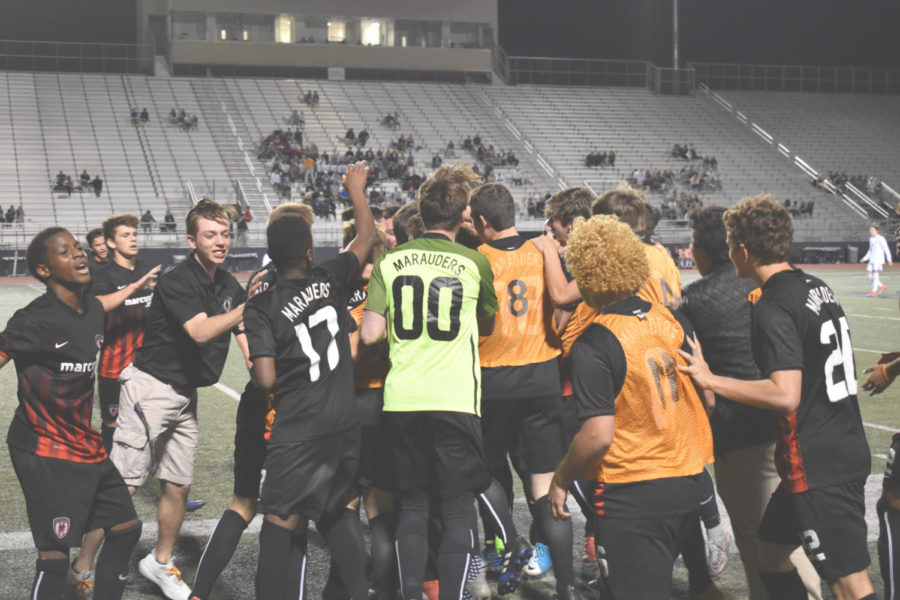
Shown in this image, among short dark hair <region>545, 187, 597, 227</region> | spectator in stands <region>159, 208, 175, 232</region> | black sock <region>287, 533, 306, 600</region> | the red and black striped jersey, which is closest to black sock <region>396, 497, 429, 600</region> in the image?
black sock <region>287, 533, 306, 600</region>

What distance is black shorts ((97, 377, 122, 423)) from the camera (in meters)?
6.95

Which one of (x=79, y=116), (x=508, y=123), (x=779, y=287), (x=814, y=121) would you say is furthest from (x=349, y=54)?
(x=779, y=287)

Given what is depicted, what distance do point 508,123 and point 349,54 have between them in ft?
31.1

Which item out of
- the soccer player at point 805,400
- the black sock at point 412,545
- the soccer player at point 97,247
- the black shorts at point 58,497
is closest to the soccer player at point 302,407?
the black sock at point 412,545

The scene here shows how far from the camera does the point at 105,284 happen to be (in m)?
6.60

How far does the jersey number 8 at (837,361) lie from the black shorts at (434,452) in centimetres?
153

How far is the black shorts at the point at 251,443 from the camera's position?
14.8 ft

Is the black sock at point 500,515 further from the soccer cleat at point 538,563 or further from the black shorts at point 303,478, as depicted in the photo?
the black shorts at point 303,478

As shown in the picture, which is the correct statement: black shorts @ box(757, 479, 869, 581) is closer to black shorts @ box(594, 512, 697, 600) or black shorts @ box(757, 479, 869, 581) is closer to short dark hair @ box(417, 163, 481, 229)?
black shorts @ box(594, 512, 697, 600)

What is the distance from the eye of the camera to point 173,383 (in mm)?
5125

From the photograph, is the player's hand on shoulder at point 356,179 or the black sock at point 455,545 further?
the player's hand on shoulder at point 356,179

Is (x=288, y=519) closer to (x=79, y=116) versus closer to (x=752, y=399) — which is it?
(x=752, y=399)

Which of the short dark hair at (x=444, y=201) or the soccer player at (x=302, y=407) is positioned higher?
the short dark hair at (x=444, y=201)

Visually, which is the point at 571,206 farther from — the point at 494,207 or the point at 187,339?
the point at 187,339
